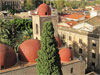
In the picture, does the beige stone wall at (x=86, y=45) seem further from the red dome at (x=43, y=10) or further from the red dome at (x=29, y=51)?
the red dome at (x=29, y=51)

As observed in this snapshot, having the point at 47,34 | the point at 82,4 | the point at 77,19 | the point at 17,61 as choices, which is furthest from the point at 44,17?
the point at 82,4

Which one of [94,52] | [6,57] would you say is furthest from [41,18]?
[94,52]

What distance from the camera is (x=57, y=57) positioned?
59.4 ft

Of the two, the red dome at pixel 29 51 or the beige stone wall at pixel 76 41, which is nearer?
the red dome at pixel 29 51

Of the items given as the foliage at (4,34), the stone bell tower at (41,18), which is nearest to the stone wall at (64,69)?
the stone bell tower at (41,18)

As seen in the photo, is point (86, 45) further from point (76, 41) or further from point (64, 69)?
point (64, 69)

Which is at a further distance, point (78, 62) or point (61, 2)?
point (61, 2)

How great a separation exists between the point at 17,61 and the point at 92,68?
19782mm

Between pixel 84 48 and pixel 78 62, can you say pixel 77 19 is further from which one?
pixel 78 62

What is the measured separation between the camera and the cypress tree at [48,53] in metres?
17.4

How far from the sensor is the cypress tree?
17.4 metres

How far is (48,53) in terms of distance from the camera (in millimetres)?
17641

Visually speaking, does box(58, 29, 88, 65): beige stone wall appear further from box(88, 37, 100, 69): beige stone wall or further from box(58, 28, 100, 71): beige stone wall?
box(88, 37, 100, 69): beige stone wall

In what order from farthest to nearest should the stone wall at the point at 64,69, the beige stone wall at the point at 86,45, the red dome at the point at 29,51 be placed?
1. the beige stone wall at the point at 86,45
2. the red dome at the point at 29,51
3. the stone wall at the point at 64,69
